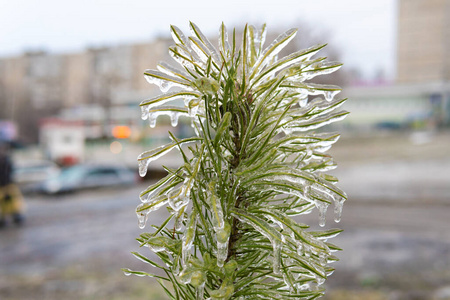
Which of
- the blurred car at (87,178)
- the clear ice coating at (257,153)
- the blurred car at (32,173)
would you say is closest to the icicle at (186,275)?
the clear ice coating at (257,153)

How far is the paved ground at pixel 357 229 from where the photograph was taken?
2.07 m

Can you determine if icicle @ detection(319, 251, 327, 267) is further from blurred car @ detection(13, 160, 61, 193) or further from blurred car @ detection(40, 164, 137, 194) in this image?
blurred car @ detection(13, 160, 61, 193)

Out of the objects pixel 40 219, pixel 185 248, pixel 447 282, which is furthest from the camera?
pixel 40 219

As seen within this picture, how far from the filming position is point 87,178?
3.04 m

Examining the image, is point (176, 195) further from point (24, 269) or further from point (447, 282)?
point (24, 269)

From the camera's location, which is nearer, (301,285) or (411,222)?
(301,285)

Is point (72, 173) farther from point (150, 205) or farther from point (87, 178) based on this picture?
point (150, 205)

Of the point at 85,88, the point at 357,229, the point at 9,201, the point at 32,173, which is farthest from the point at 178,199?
the point at 85,88

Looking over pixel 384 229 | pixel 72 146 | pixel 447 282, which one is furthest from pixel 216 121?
pixel 72 146

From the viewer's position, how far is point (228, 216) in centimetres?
20

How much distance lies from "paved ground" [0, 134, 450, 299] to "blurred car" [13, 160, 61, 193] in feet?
0.42

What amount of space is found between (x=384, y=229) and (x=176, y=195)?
2.53m

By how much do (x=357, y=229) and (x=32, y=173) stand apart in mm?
2201

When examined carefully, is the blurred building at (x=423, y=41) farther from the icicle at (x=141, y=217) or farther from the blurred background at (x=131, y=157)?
the icicle at (x=141, y=217)
